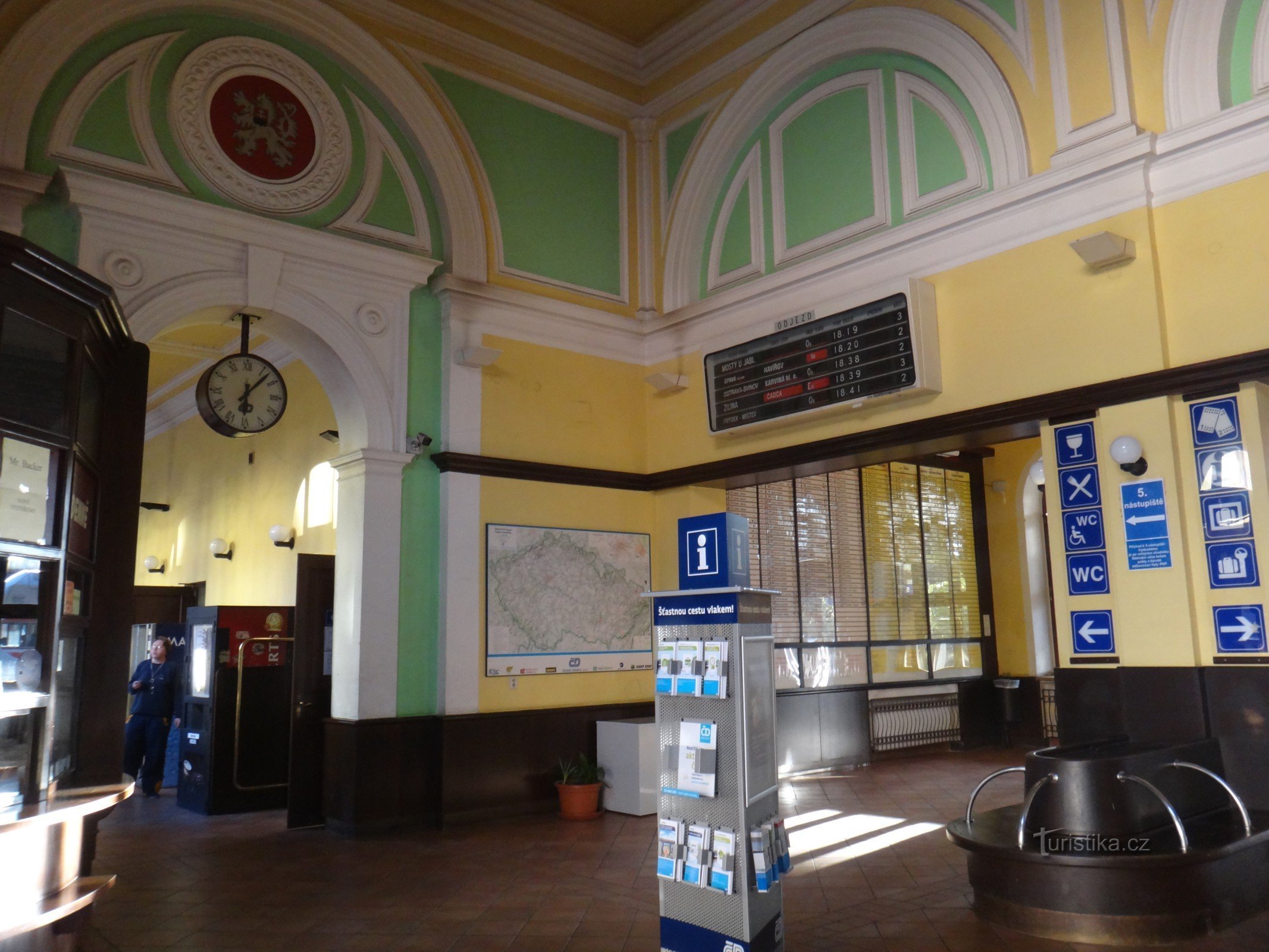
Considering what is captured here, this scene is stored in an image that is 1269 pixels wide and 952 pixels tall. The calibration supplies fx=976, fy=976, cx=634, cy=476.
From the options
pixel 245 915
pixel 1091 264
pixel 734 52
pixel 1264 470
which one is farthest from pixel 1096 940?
pixel 734 52

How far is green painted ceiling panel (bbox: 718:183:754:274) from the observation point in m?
7.79

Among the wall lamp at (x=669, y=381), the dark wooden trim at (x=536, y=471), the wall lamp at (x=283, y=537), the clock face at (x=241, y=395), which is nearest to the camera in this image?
the clock face at (x=241, y=395)

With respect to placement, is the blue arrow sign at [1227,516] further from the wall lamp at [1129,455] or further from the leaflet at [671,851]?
the leaflet at [671,851]

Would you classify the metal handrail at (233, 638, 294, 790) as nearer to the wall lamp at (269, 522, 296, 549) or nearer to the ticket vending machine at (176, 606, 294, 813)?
the ticket vending machine at (176, 606, 294, 813)

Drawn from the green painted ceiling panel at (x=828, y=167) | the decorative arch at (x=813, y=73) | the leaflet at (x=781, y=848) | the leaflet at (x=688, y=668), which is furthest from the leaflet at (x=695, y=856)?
the green painted ceiling panel at (x=828, y=167)

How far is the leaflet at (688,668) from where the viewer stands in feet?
12.4

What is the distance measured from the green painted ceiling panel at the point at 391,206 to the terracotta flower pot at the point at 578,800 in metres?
4.24

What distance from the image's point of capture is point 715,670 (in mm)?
3736

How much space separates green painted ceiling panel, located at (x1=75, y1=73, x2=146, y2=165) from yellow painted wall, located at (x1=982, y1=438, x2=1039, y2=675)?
360 inches

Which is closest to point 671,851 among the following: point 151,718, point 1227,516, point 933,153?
point 1227,516

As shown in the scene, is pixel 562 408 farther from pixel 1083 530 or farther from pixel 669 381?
pixel 1083 530

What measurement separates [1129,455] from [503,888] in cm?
403

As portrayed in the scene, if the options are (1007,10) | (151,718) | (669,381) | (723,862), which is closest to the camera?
(723,862)

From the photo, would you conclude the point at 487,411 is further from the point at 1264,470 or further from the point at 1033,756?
the point at 1264,470
